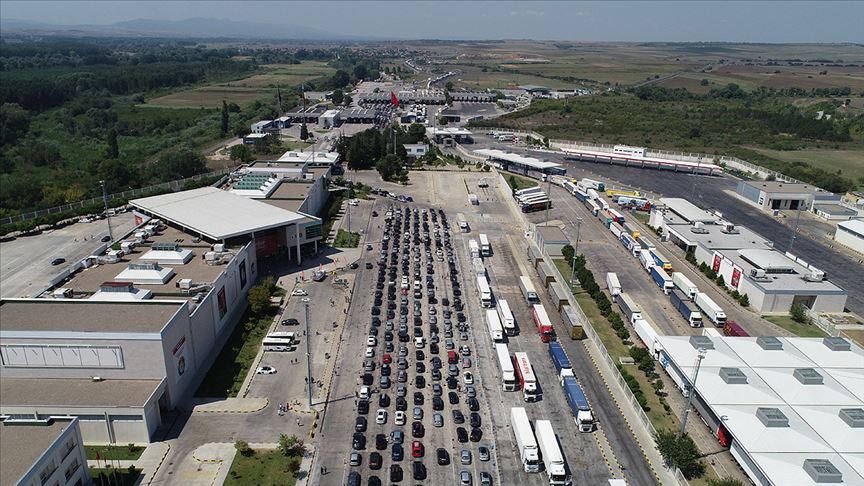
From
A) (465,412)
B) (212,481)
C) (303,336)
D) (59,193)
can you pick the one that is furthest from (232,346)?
(59,193)

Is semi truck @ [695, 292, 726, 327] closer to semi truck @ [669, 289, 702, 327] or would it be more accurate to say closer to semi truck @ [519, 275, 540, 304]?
semi truck @ [669, 289, 702, 327]

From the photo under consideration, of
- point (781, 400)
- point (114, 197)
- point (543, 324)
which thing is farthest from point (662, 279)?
point (114, 197)

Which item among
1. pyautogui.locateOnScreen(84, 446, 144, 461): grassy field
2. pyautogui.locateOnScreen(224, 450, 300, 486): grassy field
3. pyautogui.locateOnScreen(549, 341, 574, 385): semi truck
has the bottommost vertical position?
pyautogui.locateOnScreen(84, 446, 144, 461): grassy field

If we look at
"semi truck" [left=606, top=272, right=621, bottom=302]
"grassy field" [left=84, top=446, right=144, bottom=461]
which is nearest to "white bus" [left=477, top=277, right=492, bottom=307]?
"semi truck" [left=606, top=272, right=621, bottom=302]

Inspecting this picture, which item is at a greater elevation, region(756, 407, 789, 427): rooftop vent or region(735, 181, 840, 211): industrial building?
region(735, 181, 840, 211): industrial building

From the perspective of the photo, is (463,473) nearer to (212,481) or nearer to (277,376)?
(212,481)

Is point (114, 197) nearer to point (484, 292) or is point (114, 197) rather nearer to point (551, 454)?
point (484, 292)
